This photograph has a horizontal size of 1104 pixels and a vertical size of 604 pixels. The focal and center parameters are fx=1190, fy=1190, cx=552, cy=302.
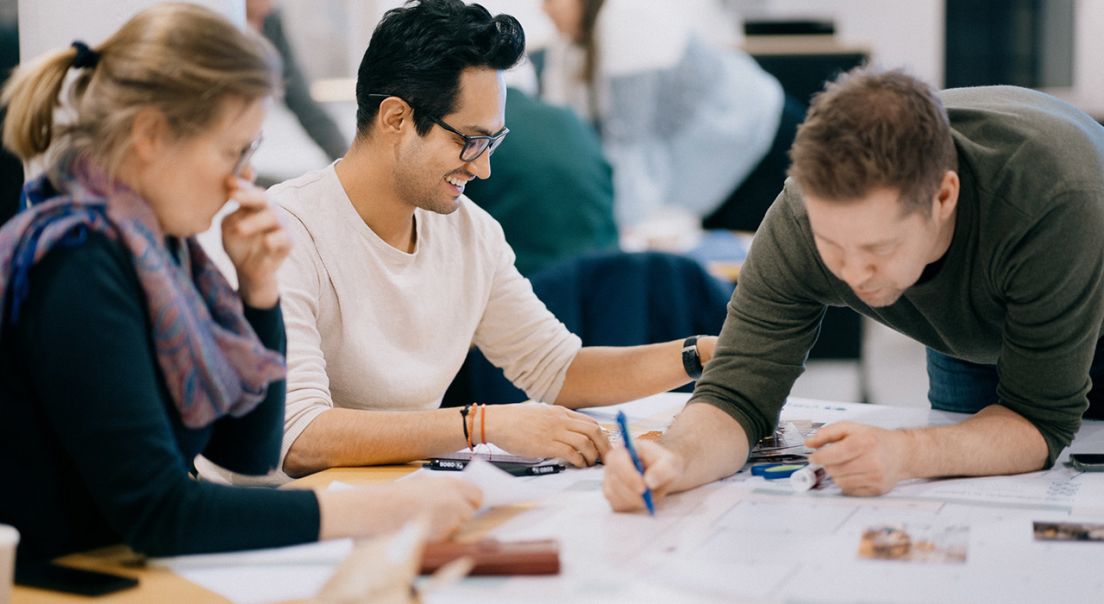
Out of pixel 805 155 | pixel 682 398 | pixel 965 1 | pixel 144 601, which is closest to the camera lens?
pixel 144 601

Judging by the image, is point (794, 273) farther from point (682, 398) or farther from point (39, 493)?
point (39, 493)

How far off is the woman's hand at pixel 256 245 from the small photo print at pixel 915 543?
75 cm

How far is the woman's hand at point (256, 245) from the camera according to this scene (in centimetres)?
139

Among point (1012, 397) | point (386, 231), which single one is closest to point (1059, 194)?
point (1012, 397)

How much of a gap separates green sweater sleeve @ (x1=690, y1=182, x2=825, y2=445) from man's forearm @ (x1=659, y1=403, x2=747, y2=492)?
0.10 ft

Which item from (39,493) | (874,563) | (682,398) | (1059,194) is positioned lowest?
(682,398)

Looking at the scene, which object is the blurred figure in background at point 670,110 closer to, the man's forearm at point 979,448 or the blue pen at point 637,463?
the man's forearm at point 979,448

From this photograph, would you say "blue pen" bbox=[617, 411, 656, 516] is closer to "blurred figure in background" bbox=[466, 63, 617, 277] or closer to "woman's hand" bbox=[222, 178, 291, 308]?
"woman's hand" bbox=[222, 178, 291, 308]

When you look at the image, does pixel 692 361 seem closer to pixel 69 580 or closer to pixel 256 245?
pixel 256 245

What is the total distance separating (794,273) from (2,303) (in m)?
1.02

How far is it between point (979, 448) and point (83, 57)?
1213 mm

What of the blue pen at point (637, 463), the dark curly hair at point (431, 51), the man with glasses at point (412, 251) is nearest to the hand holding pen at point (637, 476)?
the blue pen at point (637, 463)

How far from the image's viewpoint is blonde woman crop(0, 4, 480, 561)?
3.82 ft

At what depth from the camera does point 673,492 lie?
1.54 meters
